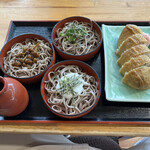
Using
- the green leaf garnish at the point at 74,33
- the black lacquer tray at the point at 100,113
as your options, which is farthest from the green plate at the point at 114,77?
the green leaf garnish at the point at 74,33

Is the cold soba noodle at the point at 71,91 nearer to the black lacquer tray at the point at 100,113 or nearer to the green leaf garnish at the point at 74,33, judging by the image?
the black lacquer tray at the point at 100,113

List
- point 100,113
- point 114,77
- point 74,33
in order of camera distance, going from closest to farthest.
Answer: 1. point 100,113
2. point 114,77
3. point 74,33

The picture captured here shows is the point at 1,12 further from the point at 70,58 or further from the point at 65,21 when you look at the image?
the point at 70,58

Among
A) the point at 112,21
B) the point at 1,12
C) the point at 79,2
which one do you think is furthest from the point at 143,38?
the point at 1,12

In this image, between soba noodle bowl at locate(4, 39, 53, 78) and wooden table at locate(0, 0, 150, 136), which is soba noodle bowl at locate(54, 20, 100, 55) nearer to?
soba noodle bowl at locate(4, 39, 53, 78)

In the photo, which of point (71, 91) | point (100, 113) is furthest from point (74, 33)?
point (100, 113)

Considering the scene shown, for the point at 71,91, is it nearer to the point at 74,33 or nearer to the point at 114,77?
the point at 114,77

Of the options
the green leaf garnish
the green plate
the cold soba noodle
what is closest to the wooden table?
the green plate
